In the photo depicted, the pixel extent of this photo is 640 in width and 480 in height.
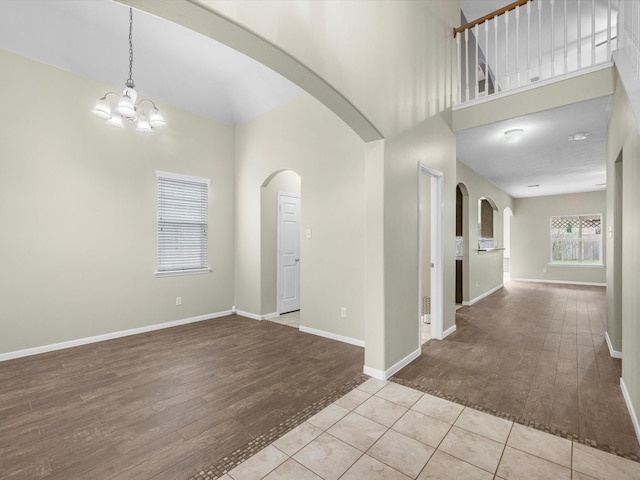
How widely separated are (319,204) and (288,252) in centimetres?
148

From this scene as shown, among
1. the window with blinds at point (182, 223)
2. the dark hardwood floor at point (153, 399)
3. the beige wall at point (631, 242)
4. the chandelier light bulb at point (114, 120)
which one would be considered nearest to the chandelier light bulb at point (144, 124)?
the chandelier light bulb at point (114, 120)

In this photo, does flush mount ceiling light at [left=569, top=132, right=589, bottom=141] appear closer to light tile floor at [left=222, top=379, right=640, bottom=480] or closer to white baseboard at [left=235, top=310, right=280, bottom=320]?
light tile floor at [left=222, top=379, right=640, bottom=480]

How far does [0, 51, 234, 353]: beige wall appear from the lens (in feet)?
10.9

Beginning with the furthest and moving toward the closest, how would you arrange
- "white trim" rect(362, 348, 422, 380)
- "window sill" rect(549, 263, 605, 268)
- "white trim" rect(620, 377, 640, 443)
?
"window sill" rect(549, 263, 605, 268) < "white trim" rect(362, 348, 422, 380) < "white trim" rect(620, 377, 640, 443)

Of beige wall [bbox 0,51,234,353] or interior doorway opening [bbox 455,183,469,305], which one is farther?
interior doorway opening [bbox 455,183,469,305]

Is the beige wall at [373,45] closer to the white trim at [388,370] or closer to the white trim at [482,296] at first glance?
the white trim at [388,370]

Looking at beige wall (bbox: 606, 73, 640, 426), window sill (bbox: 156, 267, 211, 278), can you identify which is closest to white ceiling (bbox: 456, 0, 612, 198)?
beige wall (bbox: 606, 73, 640, 426)

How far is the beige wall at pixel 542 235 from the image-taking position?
8727 millimetres

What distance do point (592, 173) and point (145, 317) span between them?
28.5 feet

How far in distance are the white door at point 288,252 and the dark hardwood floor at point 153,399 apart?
1.31 meters

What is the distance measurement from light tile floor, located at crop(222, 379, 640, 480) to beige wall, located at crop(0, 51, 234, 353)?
10.6ft

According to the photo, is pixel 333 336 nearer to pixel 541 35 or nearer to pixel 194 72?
pixel 194 72

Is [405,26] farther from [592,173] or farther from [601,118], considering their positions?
[592,173]

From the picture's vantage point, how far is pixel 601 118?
3668mm
